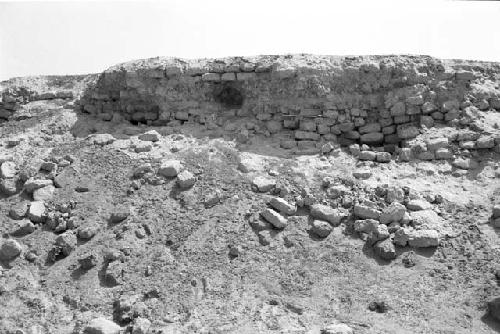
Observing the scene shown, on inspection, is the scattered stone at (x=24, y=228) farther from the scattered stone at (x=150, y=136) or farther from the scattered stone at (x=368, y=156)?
the scattered stone at (x=368, y=156)

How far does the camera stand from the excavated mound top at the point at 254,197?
6270 mm

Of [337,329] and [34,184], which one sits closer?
[337,329]

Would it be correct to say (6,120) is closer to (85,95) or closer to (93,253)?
(85,95)

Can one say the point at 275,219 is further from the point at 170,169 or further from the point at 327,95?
the point at 327,95

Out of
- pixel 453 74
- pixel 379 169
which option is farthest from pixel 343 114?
pixel 453 74

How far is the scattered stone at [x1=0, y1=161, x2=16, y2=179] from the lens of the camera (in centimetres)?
830

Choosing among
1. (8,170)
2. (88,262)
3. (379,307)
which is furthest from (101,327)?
(8,170)

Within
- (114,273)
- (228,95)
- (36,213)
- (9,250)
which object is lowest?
(114,273)

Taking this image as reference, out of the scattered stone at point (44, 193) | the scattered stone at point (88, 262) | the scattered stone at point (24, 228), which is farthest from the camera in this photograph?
the scattered stone at point (44, 193)

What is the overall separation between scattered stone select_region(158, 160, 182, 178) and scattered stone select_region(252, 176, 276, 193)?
4.03 ft

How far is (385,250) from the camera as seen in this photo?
6.89 m

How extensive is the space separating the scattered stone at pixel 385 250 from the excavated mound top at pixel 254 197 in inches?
0.9

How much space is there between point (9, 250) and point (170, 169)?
254cm

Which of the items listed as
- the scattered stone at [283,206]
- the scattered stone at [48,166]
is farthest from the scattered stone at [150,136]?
the scattered stone at [283,206]
